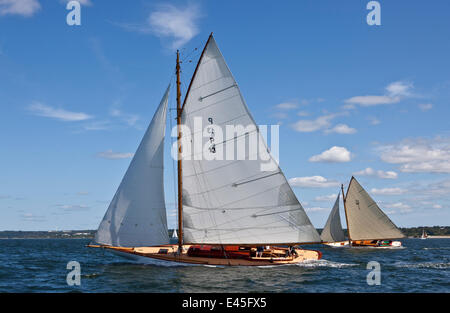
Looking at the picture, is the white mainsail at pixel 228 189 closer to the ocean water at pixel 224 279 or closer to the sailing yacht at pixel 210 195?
the sailing yacht at pixel 210 195

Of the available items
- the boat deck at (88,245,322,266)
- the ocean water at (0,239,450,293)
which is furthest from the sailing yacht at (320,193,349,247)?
the boat deck at (88,245,322,266)

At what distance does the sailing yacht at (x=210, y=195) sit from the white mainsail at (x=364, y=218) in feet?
132

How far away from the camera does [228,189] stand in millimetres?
35438

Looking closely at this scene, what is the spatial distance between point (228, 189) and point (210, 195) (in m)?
1.56

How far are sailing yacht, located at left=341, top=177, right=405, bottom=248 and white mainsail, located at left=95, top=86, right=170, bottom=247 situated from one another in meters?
46.7

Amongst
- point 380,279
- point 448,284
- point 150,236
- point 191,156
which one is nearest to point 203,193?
point 191,156

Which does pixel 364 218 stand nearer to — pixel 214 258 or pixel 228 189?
pixel 214 258

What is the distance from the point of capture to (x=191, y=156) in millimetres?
35969

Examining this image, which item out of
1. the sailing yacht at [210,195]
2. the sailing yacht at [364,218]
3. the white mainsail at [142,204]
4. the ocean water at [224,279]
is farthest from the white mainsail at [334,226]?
the white mainsail at [142,204]

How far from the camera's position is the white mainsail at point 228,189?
3525 cm

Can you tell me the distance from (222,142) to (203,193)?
4468mm

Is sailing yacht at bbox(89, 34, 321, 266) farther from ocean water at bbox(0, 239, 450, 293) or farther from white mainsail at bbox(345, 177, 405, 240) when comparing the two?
white mainsail at bbox(345, 177, 405, 240)

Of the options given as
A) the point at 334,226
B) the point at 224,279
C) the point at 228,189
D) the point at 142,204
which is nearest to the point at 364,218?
the point at 334,226

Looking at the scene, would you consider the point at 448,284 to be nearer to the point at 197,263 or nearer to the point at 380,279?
the point at 380,279
